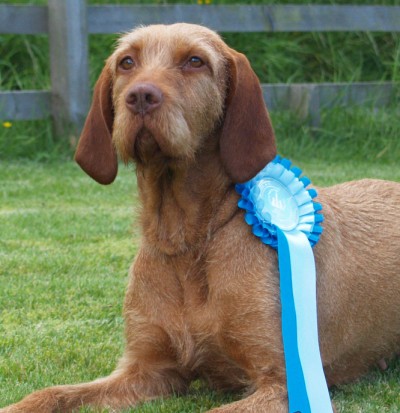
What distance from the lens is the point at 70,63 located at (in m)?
10.4

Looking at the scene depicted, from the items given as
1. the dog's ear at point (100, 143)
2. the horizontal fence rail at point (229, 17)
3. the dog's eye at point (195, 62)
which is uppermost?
the dog's eye at point (195, 62)

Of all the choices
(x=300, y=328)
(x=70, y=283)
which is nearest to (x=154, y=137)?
(x=300, y=328)

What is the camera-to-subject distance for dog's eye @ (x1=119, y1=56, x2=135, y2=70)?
4.19m

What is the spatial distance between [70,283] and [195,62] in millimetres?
2233

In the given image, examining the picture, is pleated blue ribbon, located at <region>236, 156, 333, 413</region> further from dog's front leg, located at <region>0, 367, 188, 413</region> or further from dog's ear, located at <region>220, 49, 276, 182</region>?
dog's front leg, located at <region>0, 367, 188, 413</region>

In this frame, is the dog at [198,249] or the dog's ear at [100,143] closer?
the dog at [198,249]

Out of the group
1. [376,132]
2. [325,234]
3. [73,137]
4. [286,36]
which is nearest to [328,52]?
[286,36]

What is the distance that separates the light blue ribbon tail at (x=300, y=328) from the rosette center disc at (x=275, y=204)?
83 millimetres

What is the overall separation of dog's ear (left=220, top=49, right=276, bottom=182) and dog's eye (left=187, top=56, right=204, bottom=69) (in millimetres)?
198

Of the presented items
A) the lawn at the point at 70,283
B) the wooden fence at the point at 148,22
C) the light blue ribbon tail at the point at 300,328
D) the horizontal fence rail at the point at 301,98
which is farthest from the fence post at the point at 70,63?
the light blue ribbon tail at the point at 300,328

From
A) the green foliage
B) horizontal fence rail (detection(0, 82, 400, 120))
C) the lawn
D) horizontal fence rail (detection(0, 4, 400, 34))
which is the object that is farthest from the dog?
horizontal fence rail (detection(0, 4, 400, 34))

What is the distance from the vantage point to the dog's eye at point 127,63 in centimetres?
419

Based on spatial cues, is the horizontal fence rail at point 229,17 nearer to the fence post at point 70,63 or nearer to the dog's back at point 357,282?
the fence post at point 70,63

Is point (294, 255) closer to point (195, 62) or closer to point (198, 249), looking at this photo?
point (198, 249)
